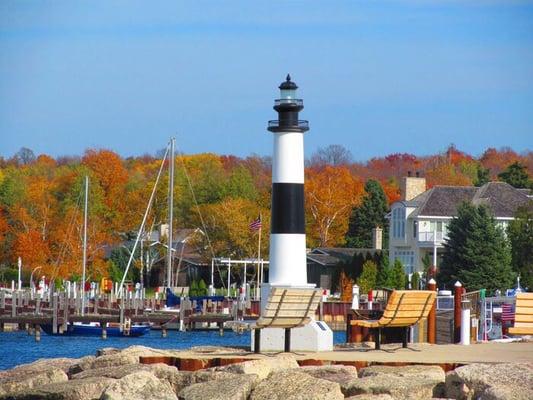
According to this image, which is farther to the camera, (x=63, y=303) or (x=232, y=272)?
(x=232, y=272)

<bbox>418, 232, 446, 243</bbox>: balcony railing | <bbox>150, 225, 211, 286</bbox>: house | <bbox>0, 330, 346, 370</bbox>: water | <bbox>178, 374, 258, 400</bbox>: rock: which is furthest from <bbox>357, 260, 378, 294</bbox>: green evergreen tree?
<bbox>178, 374, 258, 400</bbox>: rock

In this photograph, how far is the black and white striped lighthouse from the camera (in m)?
23.0

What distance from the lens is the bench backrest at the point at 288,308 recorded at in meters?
19.9

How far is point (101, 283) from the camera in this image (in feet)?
276

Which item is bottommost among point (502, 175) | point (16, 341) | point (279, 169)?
point (16, 341)

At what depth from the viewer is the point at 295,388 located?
17172 millimetres

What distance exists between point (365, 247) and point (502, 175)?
39.4 feet

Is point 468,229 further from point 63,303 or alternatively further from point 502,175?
point 502,175

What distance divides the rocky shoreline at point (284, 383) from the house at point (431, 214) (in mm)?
62352

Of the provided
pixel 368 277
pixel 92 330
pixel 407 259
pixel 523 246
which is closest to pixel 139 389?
pixel 92 330

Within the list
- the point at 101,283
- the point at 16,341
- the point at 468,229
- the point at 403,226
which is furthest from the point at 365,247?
the point at 16,341

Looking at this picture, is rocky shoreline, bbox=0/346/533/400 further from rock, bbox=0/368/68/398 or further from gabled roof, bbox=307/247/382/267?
gabled roof, bbox=307/247/382/267

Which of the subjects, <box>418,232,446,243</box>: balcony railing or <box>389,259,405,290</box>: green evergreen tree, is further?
<box>418,232,446,243</box>: balcony railing

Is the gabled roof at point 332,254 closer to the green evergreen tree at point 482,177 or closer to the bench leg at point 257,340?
the green evergreen tree at point 482,177
